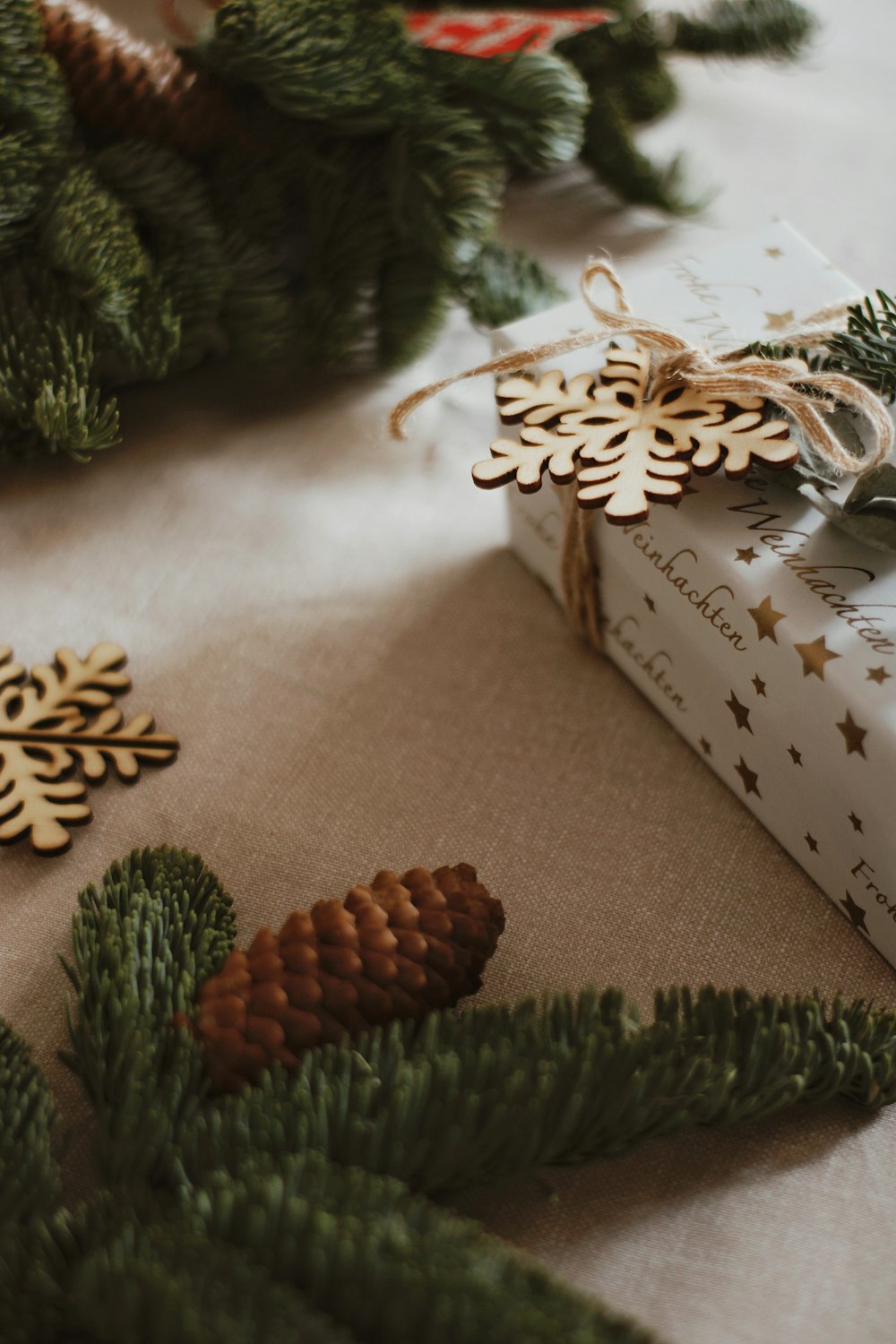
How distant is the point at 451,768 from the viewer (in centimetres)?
60

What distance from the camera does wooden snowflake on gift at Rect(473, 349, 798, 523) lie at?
502mm

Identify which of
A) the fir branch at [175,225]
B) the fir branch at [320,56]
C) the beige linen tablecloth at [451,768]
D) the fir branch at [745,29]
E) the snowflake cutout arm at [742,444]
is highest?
the fir branch at [320,56]

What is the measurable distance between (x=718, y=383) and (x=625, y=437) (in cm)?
5

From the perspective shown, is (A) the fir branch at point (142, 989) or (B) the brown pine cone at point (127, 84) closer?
(A) the fir branch at point (142, 989)

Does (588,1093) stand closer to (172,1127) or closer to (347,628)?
(172,1127)

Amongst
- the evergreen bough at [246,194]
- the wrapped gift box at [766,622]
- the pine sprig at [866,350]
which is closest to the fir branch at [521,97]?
the evergreen bough at [246,194]

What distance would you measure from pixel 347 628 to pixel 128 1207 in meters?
0.35

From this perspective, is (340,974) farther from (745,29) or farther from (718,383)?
(745,29)

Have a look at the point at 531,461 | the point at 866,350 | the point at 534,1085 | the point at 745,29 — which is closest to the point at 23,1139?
the point at 534,1085

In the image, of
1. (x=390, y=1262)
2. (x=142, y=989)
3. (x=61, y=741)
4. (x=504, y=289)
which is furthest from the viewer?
(x=504, y=289)

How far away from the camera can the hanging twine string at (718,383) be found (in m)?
0.50

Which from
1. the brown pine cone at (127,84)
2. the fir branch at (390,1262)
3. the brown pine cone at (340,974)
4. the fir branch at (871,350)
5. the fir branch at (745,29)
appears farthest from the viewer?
the fir branch at (745,29)

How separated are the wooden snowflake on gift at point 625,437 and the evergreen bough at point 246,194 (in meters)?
0.18

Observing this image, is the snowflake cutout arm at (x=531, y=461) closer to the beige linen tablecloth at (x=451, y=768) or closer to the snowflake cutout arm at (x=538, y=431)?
the snowflake cutout arm at (x=538, y=431)
